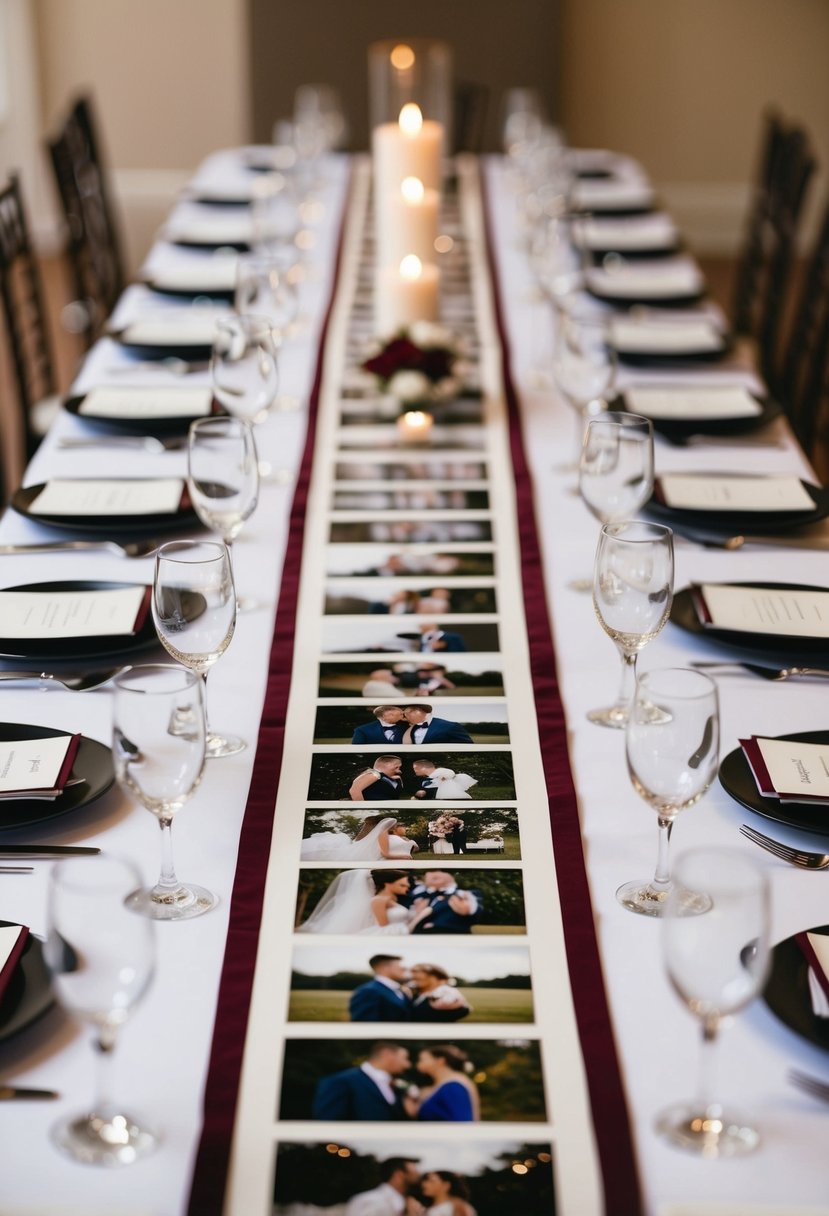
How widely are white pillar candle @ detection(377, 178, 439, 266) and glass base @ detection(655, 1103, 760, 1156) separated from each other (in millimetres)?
2160

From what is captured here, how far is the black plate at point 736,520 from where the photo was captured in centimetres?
212

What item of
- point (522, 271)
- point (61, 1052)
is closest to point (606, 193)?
point (522, 271)

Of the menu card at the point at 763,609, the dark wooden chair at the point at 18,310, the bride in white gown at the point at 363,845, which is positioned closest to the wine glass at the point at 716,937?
the bride in white gown at the point at 363,845

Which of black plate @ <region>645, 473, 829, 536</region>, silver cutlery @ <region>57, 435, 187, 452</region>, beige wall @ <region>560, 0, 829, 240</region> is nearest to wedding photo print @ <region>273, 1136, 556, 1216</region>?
black plate @ <region>645, 473, 829, 536</region>

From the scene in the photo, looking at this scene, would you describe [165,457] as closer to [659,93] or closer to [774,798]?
[774,798]

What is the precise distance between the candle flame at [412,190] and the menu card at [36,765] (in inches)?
69.1

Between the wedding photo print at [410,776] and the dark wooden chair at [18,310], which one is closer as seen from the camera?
the wedding photo print at [410,776]

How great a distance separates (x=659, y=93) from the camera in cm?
755

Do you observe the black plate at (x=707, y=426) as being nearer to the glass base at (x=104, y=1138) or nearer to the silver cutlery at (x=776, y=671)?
the silver cutlery at (x=776, y=671)

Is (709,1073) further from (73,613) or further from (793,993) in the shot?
(73,613)

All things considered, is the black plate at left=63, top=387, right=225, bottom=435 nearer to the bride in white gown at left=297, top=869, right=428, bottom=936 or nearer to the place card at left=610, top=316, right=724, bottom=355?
the place card at left=610, top=316, right=724, bottom=355

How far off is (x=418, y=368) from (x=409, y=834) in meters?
1.33

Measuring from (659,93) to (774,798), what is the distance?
6.78 metres

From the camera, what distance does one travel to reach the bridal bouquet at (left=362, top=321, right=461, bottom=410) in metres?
2.57
